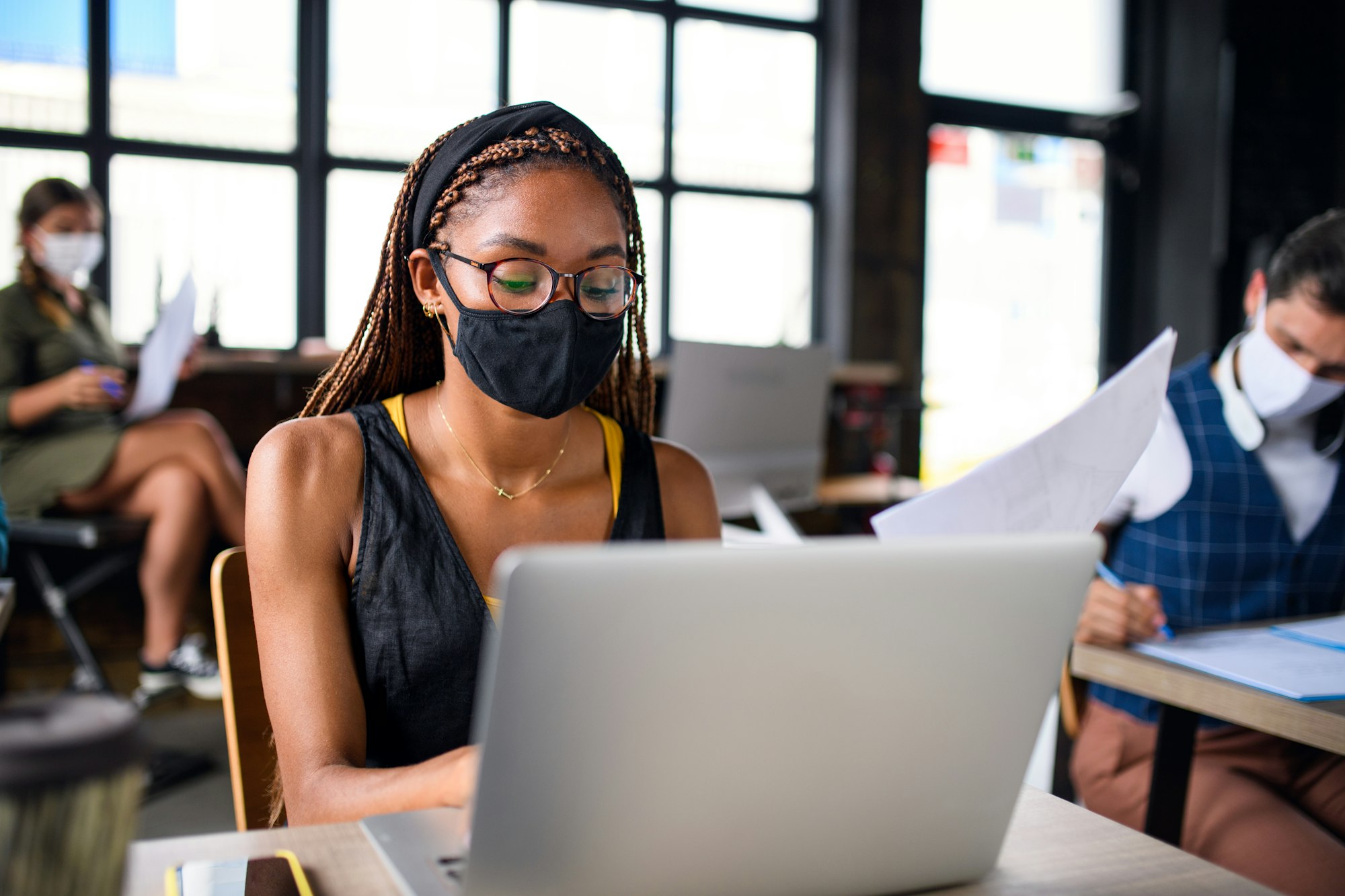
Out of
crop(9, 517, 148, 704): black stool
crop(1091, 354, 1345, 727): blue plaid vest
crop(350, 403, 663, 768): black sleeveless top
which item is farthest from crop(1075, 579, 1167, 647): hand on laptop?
crop(9, 517, 148, 704): black stool

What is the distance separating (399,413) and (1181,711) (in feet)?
3.25

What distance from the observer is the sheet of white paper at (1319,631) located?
4.51 ft

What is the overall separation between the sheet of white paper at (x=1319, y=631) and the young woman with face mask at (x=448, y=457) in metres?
0.78

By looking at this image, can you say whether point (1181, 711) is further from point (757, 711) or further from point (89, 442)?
point (89, 442)

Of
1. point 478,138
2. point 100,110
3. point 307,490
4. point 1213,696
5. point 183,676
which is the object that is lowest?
point 183,676

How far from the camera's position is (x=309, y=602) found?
3.30ft

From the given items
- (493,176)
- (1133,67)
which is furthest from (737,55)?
(493,176)

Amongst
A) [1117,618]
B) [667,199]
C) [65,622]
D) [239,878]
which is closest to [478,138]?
[239,878]

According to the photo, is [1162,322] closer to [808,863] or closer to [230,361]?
[230,361]

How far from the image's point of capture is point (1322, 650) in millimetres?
1321

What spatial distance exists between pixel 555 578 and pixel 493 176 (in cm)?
73

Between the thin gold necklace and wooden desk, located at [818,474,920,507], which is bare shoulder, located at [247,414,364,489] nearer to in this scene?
the thin gold necklace

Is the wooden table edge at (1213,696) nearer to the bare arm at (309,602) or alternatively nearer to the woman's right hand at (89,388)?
the bare arm at (309,602)

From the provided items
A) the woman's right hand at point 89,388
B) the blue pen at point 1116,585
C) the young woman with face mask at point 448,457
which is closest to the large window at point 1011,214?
the woman's right hand at point 89,388
